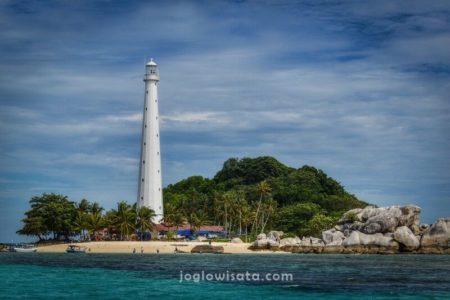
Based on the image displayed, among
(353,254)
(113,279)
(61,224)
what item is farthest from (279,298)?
(61,224)

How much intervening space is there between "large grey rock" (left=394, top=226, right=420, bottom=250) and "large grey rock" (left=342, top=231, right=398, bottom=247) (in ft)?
3.11

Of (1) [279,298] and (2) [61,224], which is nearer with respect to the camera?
(1) [279,298]

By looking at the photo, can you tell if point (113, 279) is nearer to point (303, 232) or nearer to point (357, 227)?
point (357, 227)

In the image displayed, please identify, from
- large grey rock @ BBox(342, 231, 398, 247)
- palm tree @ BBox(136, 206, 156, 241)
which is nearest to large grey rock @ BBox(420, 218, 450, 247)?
large grey rock @ BBox(342, 231, 398, 247)

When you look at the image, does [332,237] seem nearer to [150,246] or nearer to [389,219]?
[389,219]

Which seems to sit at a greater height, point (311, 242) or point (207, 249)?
point (311, 242)

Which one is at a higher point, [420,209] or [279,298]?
[420,209]

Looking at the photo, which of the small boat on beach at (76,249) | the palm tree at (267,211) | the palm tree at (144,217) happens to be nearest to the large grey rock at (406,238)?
the palm tree at (267,211)

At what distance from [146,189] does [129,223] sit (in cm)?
591

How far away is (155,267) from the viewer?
68.1 m

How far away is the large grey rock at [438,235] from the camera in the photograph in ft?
326

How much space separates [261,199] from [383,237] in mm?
30853

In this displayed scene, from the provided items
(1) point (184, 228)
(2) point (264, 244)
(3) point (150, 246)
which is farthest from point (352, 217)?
(1) point (184, 228)

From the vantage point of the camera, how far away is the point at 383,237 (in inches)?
3979
